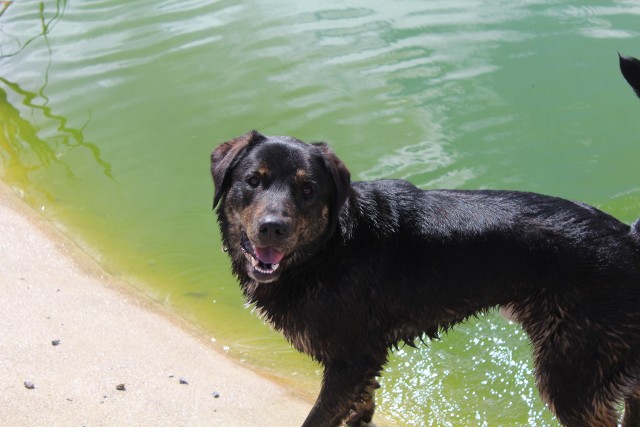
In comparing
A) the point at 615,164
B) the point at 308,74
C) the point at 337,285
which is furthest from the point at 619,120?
the point at 337,285

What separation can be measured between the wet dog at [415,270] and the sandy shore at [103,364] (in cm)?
80

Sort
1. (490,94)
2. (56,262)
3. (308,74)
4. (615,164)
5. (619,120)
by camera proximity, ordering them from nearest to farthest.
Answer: (56,262) → (615,164) → (619,120) → (490,94) → (308,74)

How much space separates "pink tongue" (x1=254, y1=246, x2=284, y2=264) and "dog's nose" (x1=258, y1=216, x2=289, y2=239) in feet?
0.45

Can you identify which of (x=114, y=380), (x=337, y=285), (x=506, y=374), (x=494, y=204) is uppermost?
(x=494, y=204)

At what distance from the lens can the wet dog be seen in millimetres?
4289

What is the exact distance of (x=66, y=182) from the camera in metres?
8.21

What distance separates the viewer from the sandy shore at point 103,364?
474 cm

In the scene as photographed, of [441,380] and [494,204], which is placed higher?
[494,204]

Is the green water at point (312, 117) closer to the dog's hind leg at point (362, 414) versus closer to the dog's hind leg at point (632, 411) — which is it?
the dog's hind leg at point (362, 414)

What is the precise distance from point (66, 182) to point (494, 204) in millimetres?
4937

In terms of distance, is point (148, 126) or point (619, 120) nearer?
point (619, 120)

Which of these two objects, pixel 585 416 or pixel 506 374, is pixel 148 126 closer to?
pixel 506 374

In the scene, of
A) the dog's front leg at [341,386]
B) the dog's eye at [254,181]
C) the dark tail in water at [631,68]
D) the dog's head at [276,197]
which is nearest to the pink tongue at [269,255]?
the dog's head at [276,197]

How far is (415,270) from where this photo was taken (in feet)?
14.7
